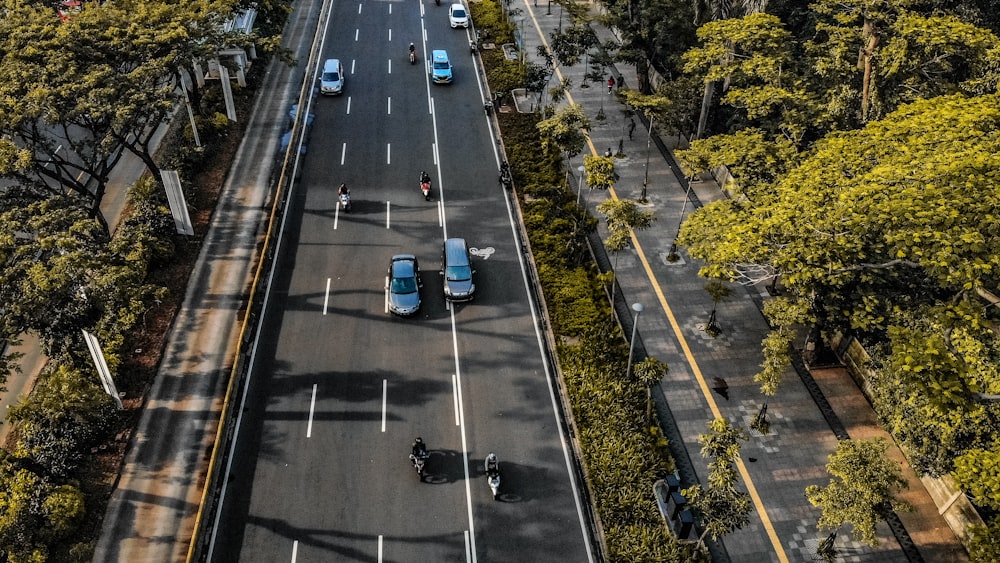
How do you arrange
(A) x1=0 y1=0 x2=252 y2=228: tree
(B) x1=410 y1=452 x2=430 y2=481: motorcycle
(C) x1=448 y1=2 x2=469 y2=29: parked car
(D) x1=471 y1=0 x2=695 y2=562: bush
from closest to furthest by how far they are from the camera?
(D) x1=471 y1=0 x2=695 y2=562: bush → (B) x1=410 y1=452 x2=430 y2=481: motorcycle → (A) x1=0 y1=0 x2=252 y2=228: tree → (C) x1=448 y1=2 x2=469 y2=29: parked car

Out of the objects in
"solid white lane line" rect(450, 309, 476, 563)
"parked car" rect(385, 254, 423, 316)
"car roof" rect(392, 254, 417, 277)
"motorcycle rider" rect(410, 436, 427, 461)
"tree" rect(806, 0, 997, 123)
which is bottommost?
"solid white lane line" rect(450, 309, 476, 563)

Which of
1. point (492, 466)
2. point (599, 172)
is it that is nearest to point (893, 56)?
point (599, 172)

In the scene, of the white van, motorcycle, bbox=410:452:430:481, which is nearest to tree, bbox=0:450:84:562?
motorcycle, bbox=410:452:430:481

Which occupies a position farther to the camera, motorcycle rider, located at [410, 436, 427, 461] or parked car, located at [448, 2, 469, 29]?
parked car, located at [448, 2, 469, 29]

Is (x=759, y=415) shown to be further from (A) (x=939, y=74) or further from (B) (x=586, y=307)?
(A) (x=939, y=74)

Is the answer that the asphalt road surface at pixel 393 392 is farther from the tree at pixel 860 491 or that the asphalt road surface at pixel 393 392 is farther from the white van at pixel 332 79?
the tree at pixel 860 491

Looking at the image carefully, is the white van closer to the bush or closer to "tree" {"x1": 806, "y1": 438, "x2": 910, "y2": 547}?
the bush

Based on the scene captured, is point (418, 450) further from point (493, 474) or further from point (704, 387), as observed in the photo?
point (704, 387)
